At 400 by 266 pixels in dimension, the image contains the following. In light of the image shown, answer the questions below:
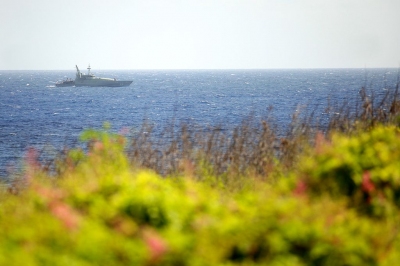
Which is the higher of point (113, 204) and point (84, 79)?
point (113, 204)

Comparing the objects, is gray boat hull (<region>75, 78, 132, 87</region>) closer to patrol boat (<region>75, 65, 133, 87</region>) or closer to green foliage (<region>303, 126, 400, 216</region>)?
patrol boat (<region>75, 65, 133, 87</region>)

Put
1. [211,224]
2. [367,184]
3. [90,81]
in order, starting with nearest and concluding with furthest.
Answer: [211,224]
[367,184]
[90,81]

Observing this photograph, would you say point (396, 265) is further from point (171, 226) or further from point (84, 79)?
point (84, 79)

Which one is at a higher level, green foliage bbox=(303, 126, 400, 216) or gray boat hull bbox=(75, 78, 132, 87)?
green foliage bbox=(303, 126, 400, 216)

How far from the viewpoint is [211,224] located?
459 cm

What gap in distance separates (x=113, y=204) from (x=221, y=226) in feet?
3.11

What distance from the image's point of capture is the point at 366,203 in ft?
19.6

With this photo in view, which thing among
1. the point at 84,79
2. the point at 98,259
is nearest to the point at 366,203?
the point at 98,259

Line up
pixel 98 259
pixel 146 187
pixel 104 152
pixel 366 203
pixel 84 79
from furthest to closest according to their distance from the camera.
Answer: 1. pixel 84 79
2. pixel 104 152
3. pixel 366 203
4. pixel 146 187
5. pixel 98 259

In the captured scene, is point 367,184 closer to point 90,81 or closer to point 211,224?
point 211,224

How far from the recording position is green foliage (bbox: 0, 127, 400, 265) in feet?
13.6

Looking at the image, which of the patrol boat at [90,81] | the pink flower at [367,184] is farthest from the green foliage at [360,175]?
the patrol boat at [90,81]

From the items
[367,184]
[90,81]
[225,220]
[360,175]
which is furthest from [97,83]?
[225,220]

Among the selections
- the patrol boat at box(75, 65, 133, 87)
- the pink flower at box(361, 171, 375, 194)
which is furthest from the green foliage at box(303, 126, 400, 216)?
the patrol boat at box(75, 65, 133, 87)
